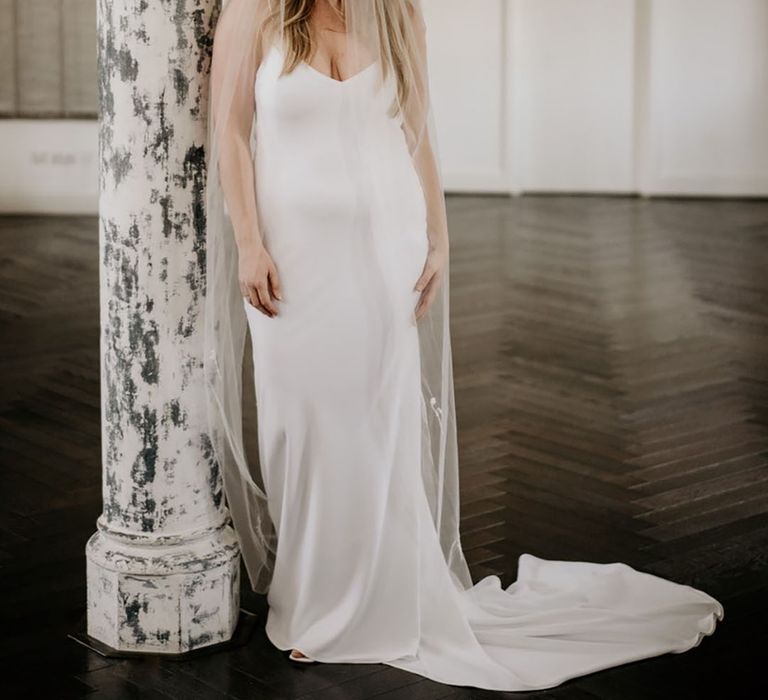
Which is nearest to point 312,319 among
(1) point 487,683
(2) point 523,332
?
(1) point 487,683

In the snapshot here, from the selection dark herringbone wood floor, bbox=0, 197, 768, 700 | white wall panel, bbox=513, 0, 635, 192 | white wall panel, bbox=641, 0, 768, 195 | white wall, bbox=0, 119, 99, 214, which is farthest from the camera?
white wall panel, bbox=513, 0, 635, 192

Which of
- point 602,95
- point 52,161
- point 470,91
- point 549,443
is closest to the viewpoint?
point 549,443

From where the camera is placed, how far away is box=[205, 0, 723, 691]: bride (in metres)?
2.96

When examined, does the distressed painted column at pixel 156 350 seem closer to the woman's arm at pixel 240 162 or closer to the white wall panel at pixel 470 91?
the woman's arm at pixel 240 162

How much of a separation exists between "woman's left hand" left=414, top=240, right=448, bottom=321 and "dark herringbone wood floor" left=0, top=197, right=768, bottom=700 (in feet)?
2.53

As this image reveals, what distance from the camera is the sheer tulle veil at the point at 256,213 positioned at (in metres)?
2.92

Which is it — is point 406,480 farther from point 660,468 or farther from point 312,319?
point 660,468

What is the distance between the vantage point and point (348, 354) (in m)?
3.06

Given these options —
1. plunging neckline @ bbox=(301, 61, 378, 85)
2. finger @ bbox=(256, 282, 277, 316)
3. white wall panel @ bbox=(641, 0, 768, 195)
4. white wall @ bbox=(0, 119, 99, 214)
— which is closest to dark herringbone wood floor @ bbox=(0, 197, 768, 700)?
finger @ bbox=(256, 282, 277, 316)

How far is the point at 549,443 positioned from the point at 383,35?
1916 mm

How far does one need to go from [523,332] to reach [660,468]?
175 cm

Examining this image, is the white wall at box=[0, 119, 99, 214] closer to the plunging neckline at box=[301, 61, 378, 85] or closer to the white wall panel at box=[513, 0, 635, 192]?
the white wall panel at box=[513, 0, 635, 192]

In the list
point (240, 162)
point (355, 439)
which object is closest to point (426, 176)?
point (240, 162)

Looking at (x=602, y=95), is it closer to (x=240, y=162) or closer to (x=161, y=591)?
(x=240, y=162)
